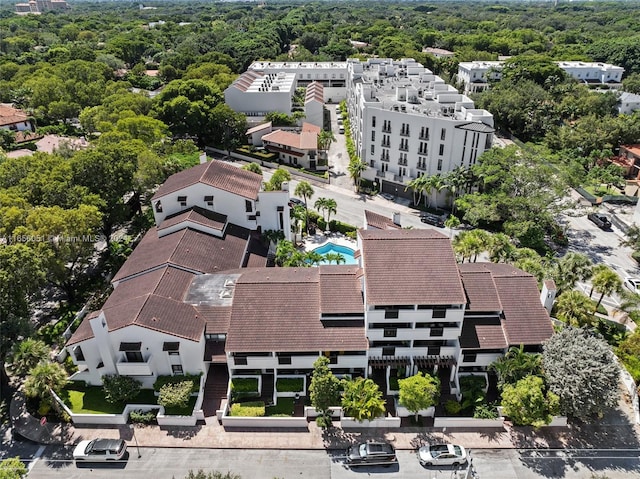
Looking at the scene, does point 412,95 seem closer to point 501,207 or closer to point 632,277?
point 501,207

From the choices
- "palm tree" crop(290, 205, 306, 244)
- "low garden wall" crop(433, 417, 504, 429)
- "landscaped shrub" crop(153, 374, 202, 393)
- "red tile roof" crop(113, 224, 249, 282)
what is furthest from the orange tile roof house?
"palm tree" crop(290, 205, 306, 244)

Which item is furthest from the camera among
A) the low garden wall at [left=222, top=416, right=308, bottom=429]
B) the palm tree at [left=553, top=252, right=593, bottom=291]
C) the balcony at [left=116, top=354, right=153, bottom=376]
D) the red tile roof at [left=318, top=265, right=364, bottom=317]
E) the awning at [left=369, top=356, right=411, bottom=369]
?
the palm tree at [left=553, top=252, right=593, bottom=291]

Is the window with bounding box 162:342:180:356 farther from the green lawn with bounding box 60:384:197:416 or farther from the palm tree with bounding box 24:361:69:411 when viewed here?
the palm tree with bounding box 24:361:69:411

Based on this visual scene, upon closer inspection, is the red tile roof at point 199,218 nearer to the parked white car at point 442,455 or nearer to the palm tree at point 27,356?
the palm tree at point 27,356

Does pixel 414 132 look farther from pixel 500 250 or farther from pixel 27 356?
pixel 27 356

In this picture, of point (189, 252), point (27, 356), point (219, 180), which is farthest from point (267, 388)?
point (219, 180)

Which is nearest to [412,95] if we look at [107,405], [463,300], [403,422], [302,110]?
[302,110]
